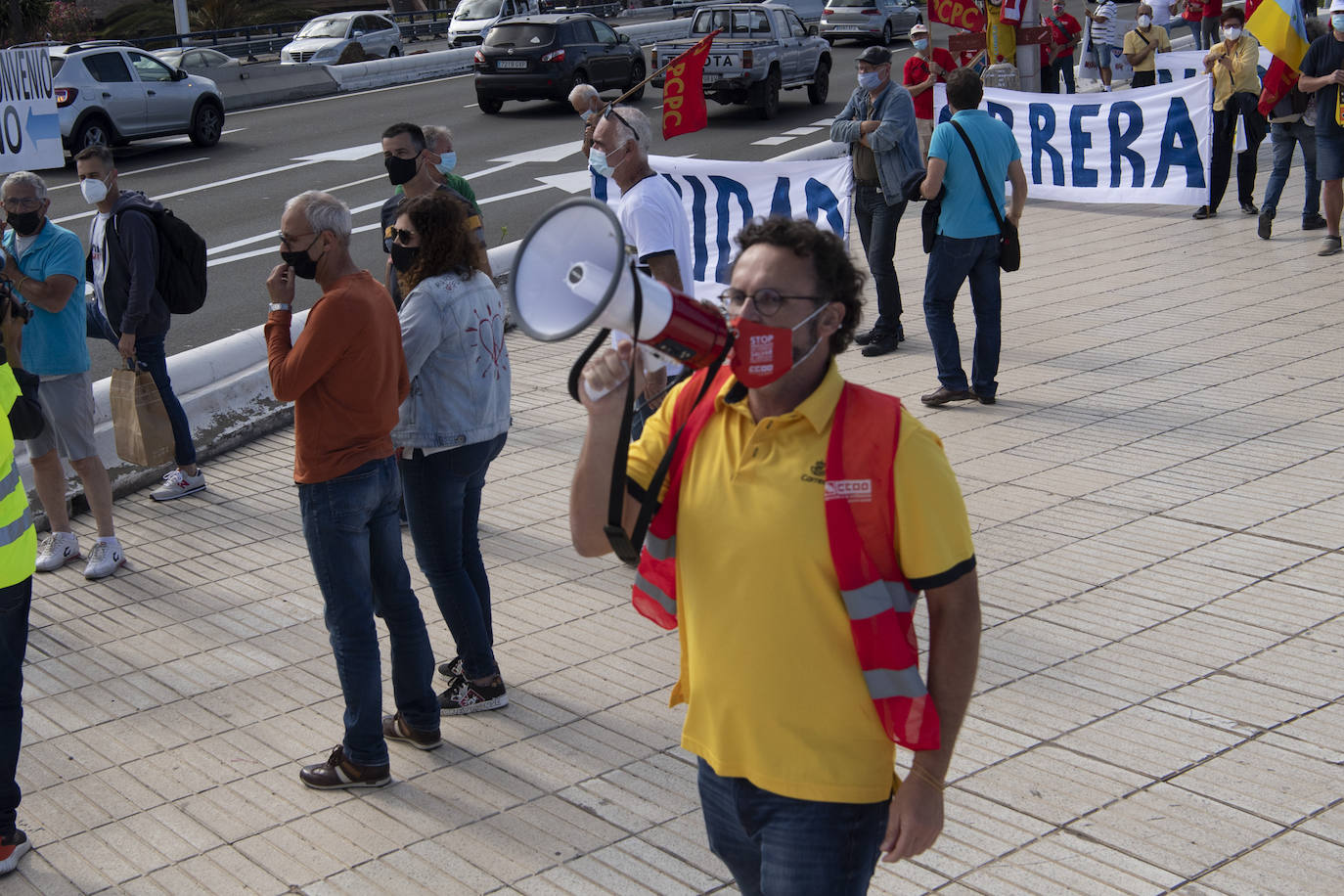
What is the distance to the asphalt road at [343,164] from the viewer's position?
14.2 metres

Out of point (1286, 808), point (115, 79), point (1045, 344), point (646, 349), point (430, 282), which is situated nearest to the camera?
point (646, 349)

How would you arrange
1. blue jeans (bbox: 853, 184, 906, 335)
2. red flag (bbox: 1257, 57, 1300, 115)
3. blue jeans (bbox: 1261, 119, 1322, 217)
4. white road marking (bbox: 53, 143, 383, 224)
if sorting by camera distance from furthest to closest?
white road marking (bbox: 53, 143, 383, 224) < blue jeans (bbox: 1261, 119, 1322, 217) < red flag (bbox: 1257, 57, 1300, 115) < blue jeans (bbox: 853, 184, 906, 335)

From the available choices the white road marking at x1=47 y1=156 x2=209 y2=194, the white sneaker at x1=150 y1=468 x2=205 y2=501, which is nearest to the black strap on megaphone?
the white sneaker at x1=150 y1=468 x2=205 y2=501

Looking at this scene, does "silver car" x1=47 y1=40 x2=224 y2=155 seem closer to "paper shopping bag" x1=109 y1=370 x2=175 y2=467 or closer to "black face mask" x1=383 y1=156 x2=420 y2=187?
"paper shopping bag" x1=109 y1=370 x2=175 y2=467

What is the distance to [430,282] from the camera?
4871mm

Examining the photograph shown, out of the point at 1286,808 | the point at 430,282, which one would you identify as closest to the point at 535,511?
the point at 430,282

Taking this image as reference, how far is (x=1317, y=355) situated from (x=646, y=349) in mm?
7519

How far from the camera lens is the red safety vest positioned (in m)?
2.48

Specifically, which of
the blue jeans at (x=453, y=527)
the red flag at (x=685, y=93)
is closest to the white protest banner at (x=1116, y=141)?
the red flag at (x=685, y=93)

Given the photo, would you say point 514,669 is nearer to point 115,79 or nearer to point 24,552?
point 24,552

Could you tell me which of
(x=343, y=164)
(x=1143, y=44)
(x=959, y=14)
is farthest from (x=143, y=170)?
(x=1143, y=44)

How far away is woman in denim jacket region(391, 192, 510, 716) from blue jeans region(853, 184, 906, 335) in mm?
4737

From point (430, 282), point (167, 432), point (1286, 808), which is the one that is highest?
point (430, 282)

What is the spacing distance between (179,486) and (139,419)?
0.90m
